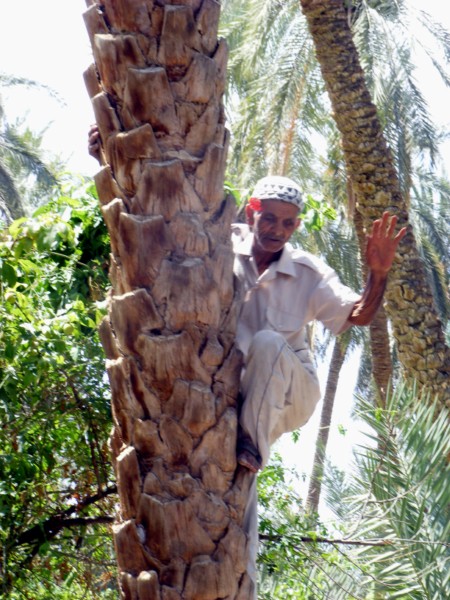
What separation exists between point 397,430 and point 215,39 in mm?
2364

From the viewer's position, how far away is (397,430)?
574 cm

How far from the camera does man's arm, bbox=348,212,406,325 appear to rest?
4578 mm

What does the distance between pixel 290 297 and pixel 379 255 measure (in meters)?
0.53

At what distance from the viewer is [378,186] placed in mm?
9602

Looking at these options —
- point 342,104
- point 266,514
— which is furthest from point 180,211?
point 342,104

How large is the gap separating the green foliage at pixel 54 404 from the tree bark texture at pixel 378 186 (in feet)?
11.6

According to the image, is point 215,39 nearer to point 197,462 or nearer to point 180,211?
point 180,211

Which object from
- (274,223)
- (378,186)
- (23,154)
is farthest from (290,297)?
(23,154)

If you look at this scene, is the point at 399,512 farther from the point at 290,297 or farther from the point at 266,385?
the point at 266,385

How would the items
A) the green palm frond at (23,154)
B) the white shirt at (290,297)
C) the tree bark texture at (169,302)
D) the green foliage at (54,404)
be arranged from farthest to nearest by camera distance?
the green palm frond at (23,154) < the green foliage at (54,404) < the white shirt at (290,297) < the tree bark texture at (169,302)

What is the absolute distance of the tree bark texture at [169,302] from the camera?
4.00 m

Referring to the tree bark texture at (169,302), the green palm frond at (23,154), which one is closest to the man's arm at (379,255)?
the tree bark texture at (169,302)

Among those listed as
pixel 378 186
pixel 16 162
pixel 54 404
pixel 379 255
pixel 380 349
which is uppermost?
pixel 16 162

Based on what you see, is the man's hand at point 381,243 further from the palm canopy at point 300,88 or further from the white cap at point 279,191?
the palm canopy at point 300,88
